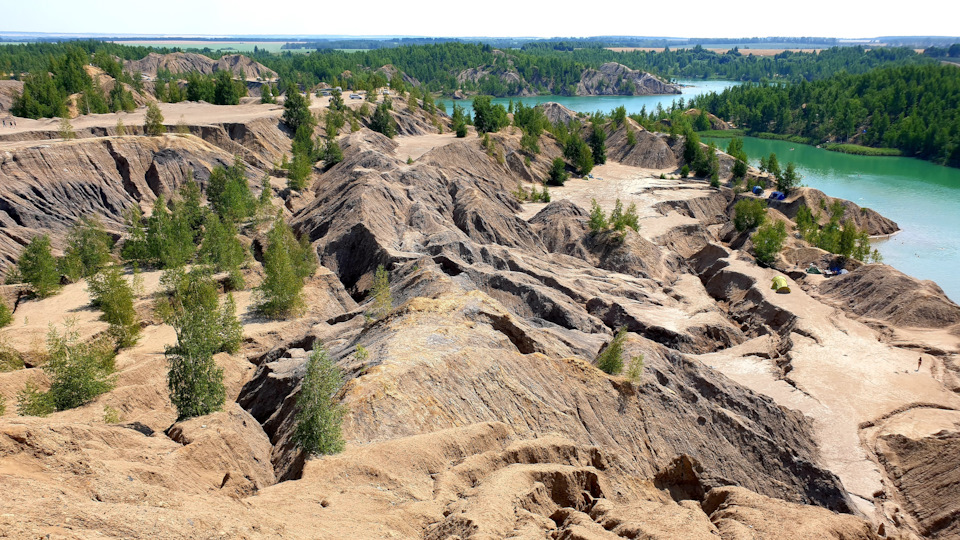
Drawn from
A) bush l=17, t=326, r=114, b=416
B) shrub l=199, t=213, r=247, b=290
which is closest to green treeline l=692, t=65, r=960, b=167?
shrub l=199, t=213, r=247, b=290

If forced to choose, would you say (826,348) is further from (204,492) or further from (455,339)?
(204,492)

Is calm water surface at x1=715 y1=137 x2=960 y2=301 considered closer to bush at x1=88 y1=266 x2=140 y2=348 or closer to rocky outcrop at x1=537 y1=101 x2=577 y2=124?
rocky outcrop at x1=537 y1=101 x2=577 y2=124

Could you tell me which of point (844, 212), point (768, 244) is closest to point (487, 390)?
point (768, 244)

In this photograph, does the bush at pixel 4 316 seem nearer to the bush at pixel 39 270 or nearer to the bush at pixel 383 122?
the bush at pixel 39 270

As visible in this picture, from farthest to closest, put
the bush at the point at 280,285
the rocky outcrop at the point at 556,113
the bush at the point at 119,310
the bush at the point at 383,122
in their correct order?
the rocky outcrop at the point at 556,113 → the bush at the point at 383,122 → the bush at the point at 280,285 → the bush at the point at 119,310

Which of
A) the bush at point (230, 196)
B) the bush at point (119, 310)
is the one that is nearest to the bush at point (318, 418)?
the bush at point (119, 310)

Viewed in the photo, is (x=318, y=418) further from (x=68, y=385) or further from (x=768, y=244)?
(x=768, y=244)
